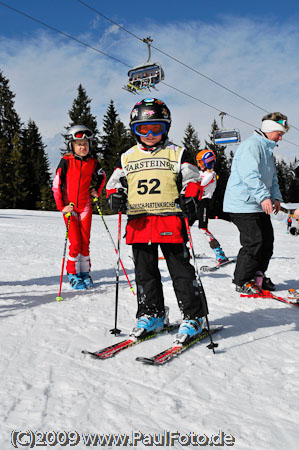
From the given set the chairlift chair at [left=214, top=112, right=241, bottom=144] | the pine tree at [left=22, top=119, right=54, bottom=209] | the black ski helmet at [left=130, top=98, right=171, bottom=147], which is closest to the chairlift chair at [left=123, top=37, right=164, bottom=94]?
the chairlift chair at [left=214, top=112, right=241, bottom=144]

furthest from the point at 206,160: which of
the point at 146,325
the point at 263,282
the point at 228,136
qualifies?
the point at 228,136

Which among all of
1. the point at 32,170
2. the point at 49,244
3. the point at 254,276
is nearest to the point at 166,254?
the point at 254,276

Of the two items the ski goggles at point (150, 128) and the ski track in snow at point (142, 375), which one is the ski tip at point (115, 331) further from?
the ski goggles at point (150, 128)

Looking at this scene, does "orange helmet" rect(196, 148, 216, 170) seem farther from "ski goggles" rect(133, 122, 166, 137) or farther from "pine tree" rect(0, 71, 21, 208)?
"pine tree" rect(0, 71, 21, 208)

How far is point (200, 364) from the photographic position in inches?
105

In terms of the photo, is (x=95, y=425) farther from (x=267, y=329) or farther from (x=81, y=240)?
(x=81, y=240)

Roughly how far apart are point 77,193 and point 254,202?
244 cm

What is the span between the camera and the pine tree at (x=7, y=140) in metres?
39.1

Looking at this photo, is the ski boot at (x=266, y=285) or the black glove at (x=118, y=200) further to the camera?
the ski boot at (x=266, y=285)

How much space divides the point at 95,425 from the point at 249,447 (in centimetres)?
76

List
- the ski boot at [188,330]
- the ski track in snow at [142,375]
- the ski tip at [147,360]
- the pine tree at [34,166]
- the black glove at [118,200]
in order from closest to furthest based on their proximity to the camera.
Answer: the ski track in snow at [142,375]
the ski tip at [147,360]
the ski boot at [188,330]
the black glove at [118,200]
the pine tree at [34,166]

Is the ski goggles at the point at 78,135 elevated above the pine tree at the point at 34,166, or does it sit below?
below

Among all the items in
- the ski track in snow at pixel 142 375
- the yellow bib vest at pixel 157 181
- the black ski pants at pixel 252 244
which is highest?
the yellow bib vest at pixel 157 181

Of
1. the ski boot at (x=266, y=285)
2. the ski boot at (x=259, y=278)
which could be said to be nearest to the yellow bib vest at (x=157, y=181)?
the ski boot at (x=259, y=278)
